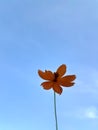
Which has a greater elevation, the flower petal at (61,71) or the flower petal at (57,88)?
the flower petal at (61,71)

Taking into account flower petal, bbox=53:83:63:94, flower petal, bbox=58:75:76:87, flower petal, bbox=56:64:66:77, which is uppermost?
flower petal, bbox=56:64:66:77

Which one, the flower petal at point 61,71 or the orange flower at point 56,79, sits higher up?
the flower petal at point 61,71

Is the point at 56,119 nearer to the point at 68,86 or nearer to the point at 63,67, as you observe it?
the point at 68,86

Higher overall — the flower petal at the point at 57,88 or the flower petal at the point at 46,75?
the flower petal at the point at 46,75

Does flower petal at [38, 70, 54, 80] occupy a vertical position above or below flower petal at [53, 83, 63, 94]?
above

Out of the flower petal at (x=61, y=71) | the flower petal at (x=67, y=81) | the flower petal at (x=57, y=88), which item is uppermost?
the flower petal at (x=61, y=71)

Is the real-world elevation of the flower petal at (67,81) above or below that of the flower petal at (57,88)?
above

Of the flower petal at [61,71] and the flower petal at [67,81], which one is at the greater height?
the flower petal at [61,71]
